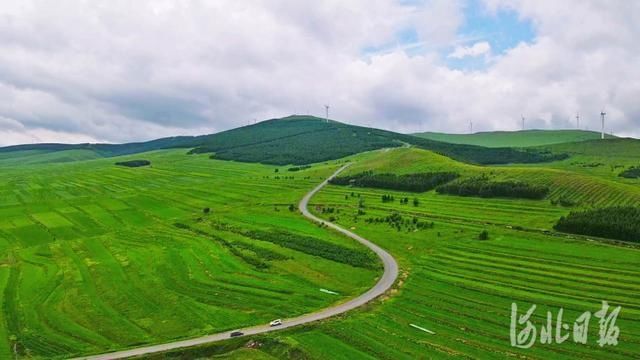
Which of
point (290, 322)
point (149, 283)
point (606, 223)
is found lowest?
point (290, 322)

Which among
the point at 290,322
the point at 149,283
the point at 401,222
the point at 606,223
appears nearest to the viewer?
the point at 290,322

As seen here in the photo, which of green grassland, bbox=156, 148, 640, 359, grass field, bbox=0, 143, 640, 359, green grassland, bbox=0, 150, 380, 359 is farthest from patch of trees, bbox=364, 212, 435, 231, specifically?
green grassland, bbox=0, 150, 380, 359

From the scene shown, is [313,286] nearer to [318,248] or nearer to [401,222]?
[318,248]

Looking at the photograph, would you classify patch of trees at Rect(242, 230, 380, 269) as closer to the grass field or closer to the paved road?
the grass field

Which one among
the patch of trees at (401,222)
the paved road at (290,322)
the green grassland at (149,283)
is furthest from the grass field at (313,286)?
the paved road at (290,322)

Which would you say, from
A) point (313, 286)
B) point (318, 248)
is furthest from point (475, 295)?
point (318, 248)

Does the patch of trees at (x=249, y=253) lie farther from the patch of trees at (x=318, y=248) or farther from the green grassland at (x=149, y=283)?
the patch of trees at (x=318, y=248)

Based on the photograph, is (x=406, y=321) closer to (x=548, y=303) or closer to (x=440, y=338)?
(x=440, y=338)
